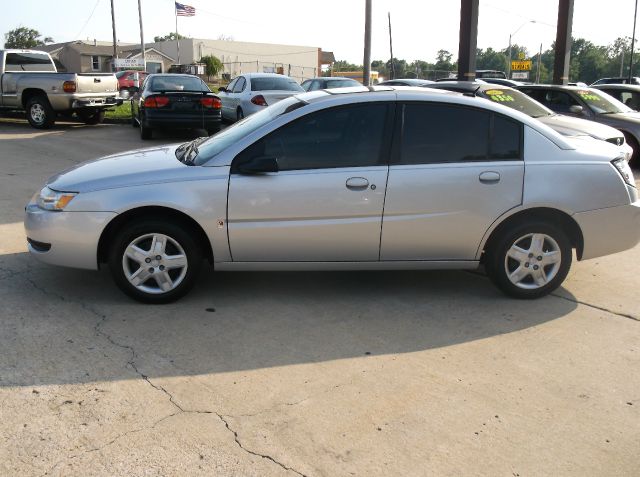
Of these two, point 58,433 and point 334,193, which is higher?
point 334,193

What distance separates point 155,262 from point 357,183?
162 cm

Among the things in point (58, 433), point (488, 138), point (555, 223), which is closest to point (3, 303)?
point (58, 433)

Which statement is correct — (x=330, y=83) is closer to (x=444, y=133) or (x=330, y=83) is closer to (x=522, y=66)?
(x=444, y=133)

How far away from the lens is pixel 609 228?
5.12 m

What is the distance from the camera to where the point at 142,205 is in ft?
15.3

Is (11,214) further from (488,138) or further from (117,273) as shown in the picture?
(488,138)

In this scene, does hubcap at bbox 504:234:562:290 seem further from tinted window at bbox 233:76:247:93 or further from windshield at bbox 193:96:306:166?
tinted window at bbox 233:76:247:93

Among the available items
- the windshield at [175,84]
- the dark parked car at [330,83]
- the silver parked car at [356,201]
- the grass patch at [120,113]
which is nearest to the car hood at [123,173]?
the silver parked car at [356,201]

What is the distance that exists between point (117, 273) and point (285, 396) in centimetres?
186

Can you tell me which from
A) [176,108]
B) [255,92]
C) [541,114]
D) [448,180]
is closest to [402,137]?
[448,180]

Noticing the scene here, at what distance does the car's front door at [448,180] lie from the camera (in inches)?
191

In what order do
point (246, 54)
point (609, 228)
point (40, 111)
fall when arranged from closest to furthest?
point (609, 228), point (40, 111), point (246, 54)

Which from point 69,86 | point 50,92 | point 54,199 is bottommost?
point 54,199

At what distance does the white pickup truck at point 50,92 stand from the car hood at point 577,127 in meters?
11.4
